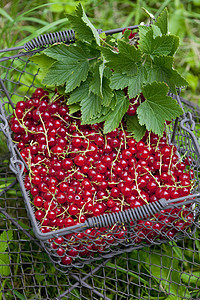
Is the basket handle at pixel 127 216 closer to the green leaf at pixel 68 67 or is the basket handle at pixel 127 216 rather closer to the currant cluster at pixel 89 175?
the currant cluster at pixel 89 175

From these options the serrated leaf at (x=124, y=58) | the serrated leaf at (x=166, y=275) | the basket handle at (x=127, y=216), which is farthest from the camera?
the serrated leaf at (x=166, y=275)

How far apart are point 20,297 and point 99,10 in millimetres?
1305

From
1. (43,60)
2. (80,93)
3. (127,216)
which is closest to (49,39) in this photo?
(43,60)

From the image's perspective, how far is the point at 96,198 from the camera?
0.88 meters

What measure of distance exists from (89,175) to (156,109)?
0.78 feet

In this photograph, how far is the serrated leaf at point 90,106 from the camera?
35.2 inches

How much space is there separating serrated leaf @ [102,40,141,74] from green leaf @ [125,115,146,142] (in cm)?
13

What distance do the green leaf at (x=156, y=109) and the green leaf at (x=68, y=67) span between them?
0.17 metres

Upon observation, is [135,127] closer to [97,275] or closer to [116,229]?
[116,229]

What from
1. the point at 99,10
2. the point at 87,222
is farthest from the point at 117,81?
the point at 99,10

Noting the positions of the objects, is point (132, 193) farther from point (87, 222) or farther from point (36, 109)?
point (36, 109)

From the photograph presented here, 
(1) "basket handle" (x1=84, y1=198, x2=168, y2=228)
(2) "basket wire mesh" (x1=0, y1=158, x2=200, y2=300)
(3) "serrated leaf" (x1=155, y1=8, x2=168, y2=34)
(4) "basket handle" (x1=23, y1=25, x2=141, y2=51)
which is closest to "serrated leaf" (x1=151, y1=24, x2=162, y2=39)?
(3) "serrated leaf" (x1=155, y1=8, x2=168, y2=34)

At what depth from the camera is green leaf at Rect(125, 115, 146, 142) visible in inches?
36.0

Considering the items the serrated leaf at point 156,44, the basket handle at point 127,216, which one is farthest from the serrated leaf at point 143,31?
the basket handle at point 127,216
